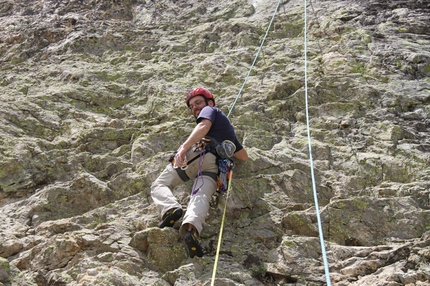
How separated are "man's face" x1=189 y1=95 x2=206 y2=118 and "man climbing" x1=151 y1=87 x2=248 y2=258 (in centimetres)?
27

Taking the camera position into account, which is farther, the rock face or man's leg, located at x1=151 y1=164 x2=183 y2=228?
man's leg, located at x1=151 y1=164 x2=183 y2=228

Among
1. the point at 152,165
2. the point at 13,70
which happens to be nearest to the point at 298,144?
the point at 152,165

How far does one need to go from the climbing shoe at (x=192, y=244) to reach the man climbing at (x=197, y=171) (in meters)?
0.02

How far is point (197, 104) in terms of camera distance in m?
6.46

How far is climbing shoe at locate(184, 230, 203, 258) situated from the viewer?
478 cm

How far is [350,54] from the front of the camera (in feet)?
28.0

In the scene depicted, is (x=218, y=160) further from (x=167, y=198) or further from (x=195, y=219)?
(x=195, y=219)

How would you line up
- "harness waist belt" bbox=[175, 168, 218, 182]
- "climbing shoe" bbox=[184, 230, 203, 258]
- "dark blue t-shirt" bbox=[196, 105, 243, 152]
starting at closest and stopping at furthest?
"climbing shoe" bbox=[184, 230, 203, 258], "harness waist belt" bbox=[175, 168, 218, 182], "dark blue t-shirt" bbox=[196, 105, 243, 152]

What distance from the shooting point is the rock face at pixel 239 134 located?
4.85 m

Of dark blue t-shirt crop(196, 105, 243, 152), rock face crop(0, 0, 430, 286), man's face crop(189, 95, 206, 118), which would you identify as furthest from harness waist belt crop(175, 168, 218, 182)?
man's face crop(189, 95, 206, 118)

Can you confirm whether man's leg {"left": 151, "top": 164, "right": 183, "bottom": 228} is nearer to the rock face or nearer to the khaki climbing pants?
the khaki climbing pants

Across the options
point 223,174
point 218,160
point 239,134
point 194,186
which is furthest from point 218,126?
point 239,134

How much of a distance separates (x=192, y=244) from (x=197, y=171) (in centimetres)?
116

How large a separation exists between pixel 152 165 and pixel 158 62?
3.77 m
